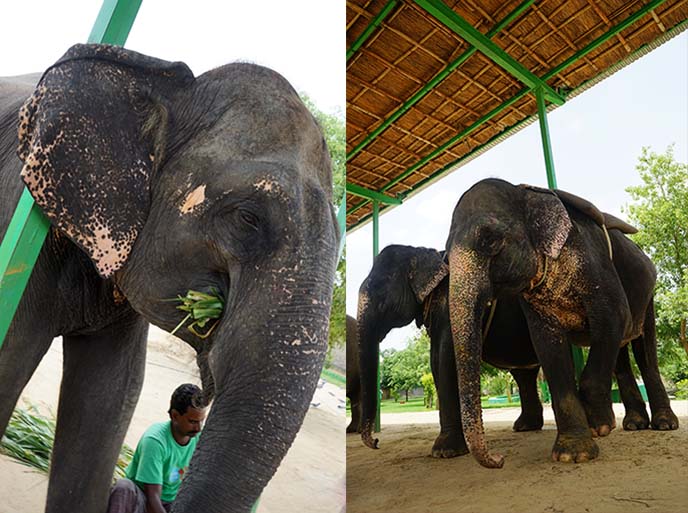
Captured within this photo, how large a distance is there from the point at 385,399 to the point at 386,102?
131cm

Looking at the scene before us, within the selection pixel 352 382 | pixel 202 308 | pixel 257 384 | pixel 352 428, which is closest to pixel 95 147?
pixel 202 308

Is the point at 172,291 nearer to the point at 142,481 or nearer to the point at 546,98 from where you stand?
the point at 142,481

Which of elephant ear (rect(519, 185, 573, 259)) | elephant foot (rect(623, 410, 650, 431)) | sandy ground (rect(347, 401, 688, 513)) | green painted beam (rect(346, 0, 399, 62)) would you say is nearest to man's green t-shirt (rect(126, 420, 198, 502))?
sandy ground (rect(347, 401, 688, 513))

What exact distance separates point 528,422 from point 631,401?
0.35 meters

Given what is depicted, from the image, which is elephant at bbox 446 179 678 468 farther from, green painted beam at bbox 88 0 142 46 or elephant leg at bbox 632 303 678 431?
green painted beam at bbox 88 0 142 46

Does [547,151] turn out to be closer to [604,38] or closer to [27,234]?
[604,38]

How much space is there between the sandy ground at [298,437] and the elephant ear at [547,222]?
111 cm

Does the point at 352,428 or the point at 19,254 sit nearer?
the point at 19,254

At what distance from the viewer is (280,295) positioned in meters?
0.81

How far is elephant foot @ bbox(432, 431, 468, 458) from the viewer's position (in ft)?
6.63

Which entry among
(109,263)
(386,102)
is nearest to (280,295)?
(109,263)

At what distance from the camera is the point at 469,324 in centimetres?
180

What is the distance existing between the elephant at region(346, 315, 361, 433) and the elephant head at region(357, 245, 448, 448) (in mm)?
650

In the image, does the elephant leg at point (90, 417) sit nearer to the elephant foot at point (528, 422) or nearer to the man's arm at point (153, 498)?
the man's arm at point (153, 498)
